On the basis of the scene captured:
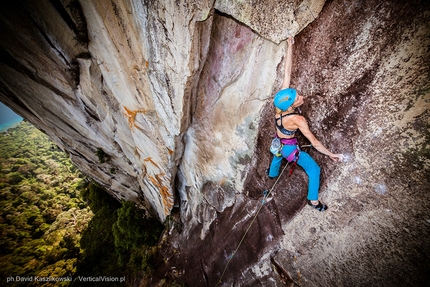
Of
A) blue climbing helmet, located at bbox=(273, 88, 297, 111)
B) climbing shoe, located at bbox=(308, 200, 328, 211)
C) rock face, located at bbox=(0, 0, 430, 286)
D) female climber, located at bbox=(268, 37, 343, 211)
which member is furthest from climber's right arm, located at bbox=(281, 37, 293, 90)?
climbing shoe, located at bbox=(308, 200, 328, 211)

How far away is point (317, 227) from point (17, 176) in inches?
1685

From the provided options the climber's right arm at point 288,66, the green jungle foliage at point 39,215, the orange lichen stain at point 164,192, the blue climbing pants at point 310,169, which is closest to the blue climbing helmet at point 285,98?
the climber's right arm at point 288,66

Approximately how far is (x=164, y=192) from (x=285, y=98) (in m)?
6.73

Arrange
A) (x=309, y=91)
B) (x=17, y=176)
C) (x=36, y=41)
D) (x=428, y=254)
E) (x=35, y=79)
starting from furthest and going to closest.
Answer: (x=17, y=176), (x=35, y=79), (x=36, y=41), (x=309, y=91), (x=428, y=254)

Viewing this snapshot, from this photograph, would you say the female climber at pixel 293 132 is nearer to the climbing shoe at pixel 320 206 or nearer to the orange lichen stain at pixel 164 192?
the climbing shoe at pixel 320 206

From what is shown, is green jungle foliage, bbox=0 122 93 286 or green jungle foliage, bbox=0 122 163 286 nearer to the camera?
green jungle foliage, bbox=0 122 163 286

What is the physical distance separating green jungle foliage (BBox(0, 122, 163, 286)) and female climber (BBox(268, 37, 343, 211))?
28.6 ft

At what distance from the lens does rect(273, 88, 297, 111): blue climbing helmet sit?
250cm

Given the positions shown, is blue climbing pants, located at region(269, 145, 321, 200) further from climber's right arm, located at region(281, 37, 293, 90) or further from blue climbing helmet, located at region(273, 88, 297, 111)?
climber's right arm, located at region(281, 37, 293, 90)

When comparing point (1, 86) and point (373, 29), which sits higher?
point (373, 29)

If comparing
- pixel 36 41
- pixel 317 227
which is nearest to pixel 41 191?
Result: pixel 36 41

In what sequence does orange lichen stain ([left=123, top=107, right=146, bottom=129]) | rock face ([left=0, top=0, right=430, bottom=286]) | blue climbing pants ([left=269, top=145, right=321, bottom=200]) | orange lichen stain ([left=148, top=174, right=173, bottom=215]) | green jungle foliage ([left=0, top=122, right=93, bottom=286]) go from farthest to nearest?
green jungle foliage ([left=0, top=122, right=93, bottom=286]) → orange lichen stain ([left=148, top=174, right=173, bottom=215]) → orange lichen stain ([left=123, top=107, right=146, bottom=129]) → blue climbing pants ([left=269, top=145, right=321, bottom=200]) → rock face ([left=0, top=0, right=430, bottom=286])

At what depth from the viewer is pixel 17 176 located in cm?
2766

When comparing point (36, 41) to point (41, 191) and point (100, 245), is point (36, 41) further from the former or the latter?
point (41, 191)
